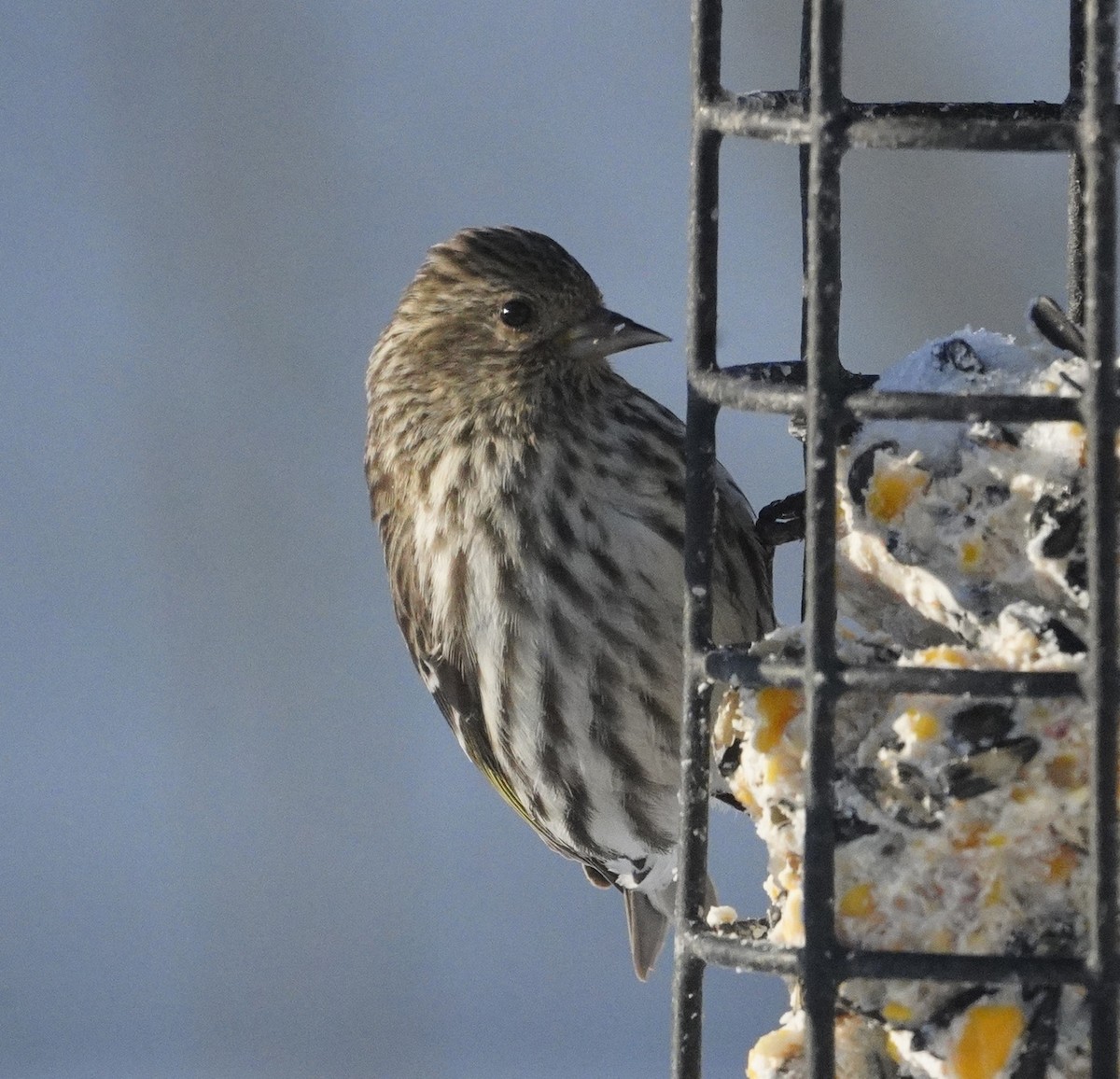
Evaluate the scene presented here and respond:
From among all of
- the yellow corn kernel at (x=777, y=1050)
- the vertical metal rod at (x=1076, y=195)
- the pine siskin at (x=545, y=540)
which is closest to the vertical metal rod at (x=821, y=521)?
the yellow corn kernel at (x=777, y=1050)

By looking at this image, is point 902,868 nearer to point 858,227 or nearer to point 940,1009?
point 940,1009

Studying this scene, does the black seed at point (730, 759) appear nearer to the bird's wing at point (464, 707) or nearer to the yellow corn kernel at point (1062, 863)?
the yellow corn kernel at point (1062, 863)

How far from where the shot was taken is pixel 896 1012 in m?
2.88

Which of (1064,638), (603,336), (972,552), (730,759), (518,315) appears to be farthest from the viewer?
(518,315)

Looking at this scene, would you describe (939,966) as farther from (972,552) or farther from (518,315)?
(518,315)

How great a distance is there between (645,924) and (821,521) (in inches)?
101

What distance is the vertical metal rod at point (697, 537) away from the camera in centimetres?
304

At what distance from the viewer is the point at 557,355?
179 inches

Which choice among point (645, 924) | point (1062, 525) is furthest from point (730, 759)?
point (645, 924)

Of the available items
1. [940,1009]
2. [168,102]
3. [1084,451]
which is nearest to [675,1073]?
[940,1009]

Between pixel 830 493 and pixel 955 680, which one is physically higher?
pixel 830 493

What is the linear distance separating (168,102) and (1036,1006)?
5.71 metres

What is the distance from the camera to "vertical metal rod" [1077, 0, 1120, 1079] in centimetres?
249

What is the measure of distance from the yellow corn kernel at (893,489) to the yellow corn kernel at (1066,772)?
448mm
